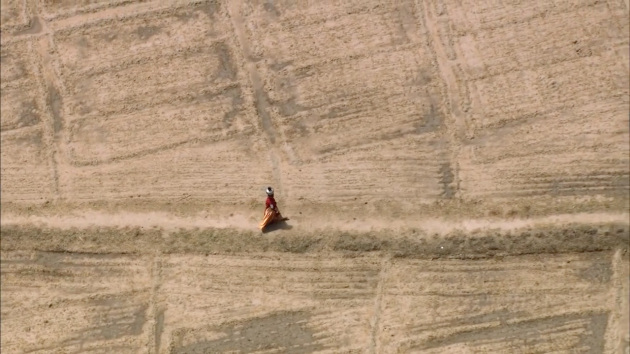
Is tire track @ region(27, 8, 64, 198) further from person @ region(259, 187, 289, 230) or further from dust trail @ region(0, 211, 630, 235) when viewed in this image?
person @ region(259, 187, 289, 230)

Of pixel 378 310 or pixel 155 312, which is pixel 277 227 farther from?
pixel 155 312

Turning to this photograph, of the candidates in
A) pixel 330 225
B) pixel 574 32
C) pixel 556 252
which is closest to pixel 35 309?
pixel 330 225

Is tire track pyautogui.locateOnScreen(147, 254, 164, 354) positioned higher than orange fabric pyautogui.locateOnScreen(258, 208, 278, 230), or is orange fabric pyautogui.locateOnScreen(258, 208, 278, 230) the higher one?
orange fabric pyautogui.locateOnScreen(258, 208, 278, 230)

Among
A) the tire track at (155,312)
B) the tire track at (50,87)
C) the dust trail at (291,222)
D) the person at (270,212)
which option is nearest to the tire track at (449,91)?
the dust trail at (291,222)

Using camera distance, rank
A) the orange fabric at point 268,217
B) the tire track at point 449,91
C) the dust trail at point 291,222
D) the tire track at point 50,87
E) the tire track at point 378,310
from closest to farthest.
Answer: the tire track at point 378,310 < the dust trail at point 291,222 < the orange fabric at point 268,217 < the tire track at point 449,91 < the tire track at point 50,87

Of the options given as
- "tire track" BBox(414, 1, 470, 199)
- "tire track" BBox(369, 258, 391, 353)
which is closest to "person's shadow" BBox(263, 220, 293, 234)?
"tire track" BBox(369, 258, 391, 353)

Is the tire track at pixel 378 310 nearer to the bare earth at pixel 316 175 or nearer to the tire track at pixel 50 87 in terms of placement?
the bare earth at pixel 316 175

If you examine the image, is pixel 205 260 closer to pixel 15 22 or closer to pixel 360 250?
pixel 360 250
